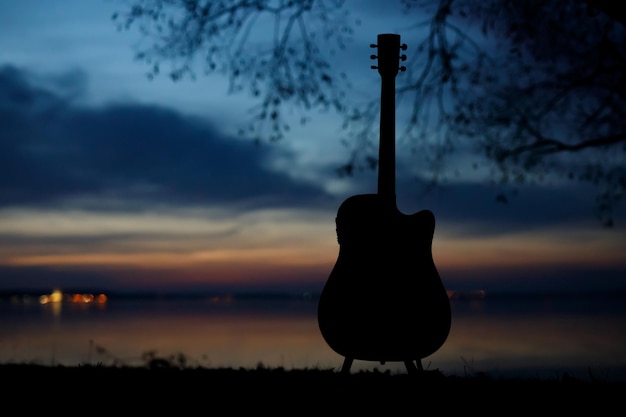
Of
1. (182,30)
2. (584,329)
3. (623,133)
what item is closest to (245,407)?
(182,30)

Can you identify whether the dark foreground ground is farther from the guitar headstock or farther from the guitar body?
the guitar headstock

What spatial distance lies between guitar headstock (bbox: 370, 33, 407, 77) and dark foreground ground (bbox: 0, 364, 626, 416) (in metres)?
2.76

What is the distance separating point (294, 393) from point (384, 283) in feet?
4.07

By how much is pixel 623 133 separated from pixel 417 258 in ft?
15.6

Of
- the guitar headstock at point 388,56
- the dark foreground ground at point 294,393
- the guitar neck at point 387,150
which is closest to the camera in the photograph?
the dark foreground ground at point 294,393

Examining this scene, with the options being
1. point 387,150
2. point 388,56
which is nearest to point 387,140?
point 387,150

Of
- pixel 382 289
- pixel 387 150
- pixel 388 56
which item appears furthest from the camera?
pixel 388 56

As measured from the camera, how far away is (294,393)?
668 cm

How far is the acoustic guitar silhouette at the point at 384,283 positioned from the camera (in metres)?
6.59

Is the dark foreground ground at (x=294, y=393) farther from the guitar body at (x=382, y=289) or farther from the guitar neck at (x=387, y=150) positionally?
the guitar neck at (x=387, y=150)

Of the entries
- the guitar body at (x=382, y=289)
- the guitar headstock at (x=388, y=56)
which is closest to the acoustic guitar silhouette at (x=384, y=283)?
the guitar body at (x=382, y=289)

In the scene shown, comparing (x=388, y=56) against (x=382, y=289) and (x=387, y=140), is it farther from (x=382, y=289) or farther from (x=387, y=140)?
(x=382, y=289)

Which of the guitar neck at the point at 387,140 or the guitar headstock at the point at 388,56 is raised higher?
the guitar headstock at the point at 388,56

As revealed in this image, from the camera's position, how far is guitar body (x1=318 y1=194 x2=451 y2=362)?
658cm
